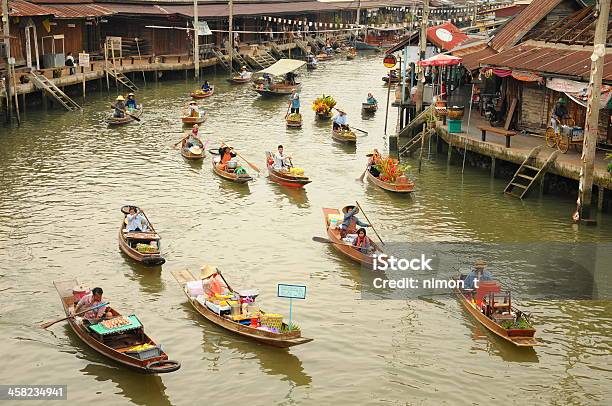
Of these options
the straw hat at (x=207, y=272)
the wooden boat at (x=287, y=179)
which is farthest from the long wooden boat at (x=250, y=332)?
the wooden boat at (x=287, y=179)

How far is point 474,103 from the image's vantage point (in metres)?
41.3

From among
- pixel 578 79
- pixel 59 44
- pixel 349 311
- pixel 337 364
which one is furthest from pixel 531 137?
pixel 59 44

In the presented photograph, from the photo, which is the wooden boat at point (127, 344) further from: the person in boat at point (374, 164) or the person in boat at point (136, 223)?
the person in boat at point (374, 164)

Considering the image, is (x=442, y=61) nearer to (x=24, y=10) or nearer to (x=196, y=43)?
(x=24, y=10)

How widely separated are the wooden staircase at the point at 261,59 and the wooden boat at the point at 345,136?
28792mm

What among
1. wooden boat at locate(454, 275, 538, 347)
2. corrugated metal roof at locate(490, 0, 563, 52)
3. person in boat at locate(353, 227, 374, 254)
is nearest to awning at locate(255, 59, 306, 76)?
corrugated metal roof at locate(490, 0, 563, 52)

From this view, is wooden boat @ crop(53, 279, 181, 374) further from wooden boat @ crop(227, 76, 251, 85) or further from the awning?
wooden boat @ crop(227, 76, 251, 85)

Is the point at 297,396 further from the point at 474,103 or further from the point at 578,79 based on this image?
the point at 474,103

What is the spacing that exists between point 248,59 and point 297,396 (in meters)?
54.3

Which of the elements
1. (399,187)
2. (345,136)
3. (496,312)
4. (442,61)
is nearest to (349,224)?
(399,187)

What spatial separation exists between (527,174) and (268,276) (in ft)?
39.7

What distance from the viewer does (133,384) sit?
55.8ft

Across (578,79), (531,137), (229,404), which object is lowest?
(229,404)
